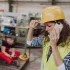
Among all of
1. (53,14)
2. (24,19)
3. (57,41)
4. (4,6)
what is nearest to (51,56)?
(57,41)

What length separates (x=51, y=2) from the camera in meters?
4.86

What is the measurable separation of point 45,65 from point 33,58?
2425 millimetres

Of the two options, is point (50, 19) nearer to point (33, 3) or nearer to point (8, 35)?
point (8, 35)

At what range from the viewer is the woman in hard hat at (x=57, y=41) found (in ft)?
3.05

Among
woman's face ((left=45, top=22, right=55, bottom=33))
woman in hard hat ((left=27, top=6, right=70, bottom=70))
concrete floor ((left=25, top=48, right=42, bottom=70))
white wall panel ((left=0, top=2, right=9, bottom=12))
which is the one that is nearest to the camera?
woman in hard hat ((left=27, top=6, right=70, bottom=70))

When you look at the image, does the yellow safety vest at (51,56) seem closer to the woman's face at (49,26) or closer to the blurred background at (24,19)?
the woman's face at (49,26)

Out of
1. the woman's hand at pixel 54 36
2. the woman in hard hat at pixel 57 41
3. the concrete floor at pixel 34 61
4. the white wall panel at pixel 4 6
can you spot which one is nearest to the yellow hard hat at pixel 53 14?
the woman in hard hat at pixel 57 41

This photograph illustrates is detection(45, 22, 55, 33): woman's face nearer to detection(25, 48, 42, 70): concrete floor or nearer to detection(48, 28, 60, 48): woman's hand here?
detection(48, 28, 60, 48): woman's hand

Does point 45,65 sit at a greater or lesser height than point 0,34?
greater

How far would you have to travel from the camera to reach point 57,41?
0.99 metres

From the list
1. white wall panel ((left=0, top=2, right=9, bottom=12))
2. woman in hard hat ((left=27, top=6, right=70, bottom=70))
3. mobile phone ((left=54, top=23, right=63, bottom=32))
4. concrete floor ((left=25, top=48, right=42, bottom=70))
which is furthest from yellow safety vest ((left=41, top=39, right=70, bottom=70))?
white wall panel ((left=0, top=2, right=9, bottom=12))

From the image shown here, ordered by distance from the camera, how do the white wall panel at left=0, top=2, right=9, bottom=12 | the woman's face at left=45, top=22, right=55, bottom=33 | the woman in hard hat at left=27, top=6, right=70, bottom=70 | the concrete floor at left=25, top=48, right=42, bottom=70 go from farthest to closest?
the white wall panel at left=0, top=2, right=9, bottom=12 → the concrete floor at left=25, top=48, right=42, bottom=70 → the woman's face at left=45, top=22, right=55, bottom=33 → the woman in hard hat at left=27, top=6, right=70, bottom=70

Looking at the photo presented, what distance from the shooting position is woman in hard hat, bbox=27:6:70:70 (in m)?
0.93

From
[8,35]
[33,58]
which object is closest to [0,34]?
[8,35]
